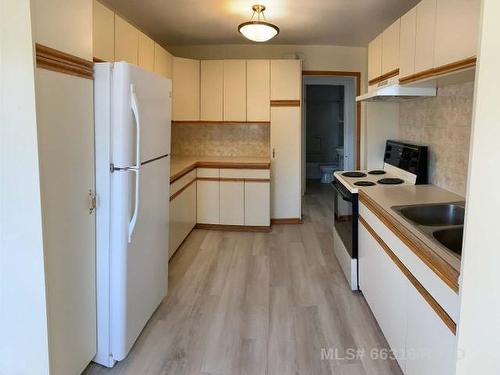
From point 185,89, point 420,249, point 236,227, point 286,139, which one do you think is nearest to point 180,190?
point 236,227

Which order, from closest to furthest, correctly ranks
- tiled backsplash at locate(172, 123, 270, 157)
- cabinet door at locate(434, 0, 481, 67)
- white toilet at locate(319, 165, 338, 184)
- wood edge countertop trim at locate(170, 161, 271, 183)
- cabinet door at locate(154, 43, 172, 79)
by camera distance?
cabinet door at locate(434, 0, 481, 67), cabinet door at locate(154, 43, 172, 79), wood edge countertop trim at locate(170, 161, 271, 183), tiled backsplash at locate(172, 123, 270, 157), white toilet at locate(319, 165, 338, 184)

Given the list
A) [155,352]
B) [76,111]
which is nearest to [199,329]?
[155,352]

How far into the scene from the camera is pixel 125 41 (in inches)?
119

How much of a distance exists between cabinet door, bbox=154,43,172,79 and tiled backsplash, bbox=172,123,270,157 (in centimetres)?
98

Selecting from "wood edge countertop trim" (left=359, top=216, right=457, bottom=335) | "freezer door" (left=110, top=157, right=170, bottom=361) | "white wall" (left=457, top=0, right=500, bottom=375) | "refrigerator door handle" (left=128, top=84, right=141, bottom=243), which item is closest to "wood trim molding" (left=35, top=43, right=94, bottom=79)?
"refrigerator door handle" (left=128, top=84, right=141, bottom=243)

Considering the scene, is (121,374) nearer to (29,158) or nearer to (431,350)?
(29,158)

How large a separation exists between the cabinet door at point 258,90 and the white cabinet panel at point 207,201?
0.97 m

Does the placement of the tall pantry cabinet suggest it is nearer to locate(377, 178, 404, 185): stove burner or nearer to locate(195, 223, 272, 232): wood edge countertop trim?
locate(195, 223, 272, 232): wood edge countertop trim

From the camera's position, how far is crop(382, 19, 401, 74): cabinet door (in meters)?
2.93

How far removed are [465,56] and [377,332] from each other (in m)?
1.68

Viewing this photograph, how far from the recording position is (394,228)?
6.67 ft

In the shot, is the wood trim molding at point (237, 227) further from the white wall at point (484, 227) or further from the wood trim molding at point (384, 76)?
the white wall at point (484, 227)

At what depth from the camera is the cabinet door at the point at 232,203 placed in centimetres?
474

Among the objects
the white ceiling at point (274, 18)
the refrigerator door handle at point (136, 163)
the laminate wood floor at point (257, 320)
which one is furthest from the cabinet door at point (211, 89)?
the refrigerator door handle at point (136, 163)
